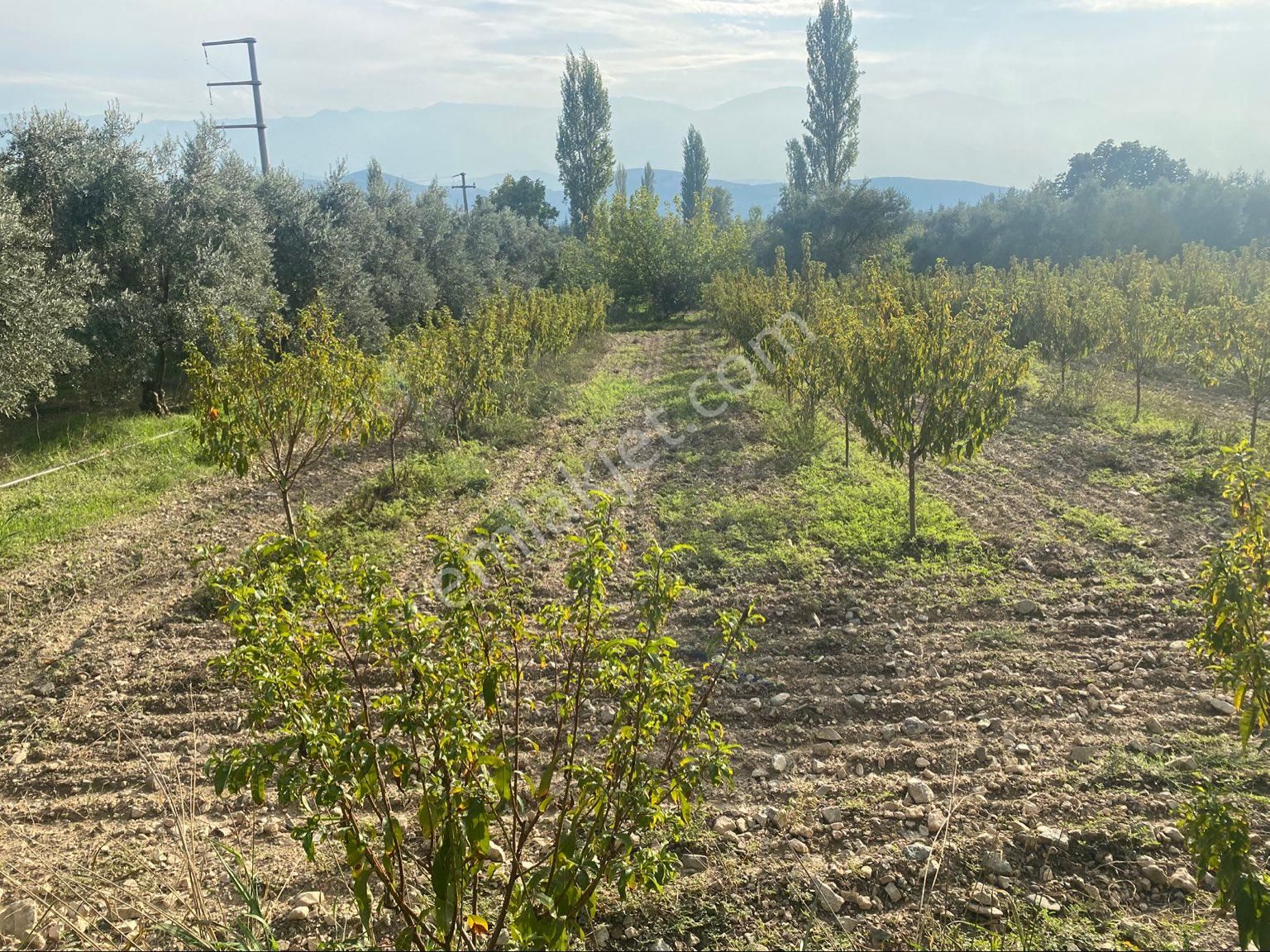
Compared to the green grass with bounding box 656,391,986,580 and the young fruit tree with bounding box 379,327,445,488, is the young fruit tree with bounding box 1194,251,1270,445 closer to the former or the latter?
the green grass with bounding box 656,391,986,580

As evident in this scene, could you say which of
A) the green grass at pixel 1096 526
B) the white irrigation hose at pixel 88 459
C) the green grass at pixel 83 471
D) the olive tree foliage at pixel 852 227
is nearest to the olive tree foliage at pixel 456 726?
the green grass at pixel 83 471

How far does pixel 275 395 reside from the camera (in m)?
7.00

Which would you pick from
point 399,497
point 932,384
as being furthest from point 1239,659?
point 399,497

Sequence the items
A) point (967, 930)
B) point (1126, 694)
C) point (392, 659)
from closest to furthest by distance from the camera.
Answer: point (392, 659)
point (967, 930)
point (1126, 694)

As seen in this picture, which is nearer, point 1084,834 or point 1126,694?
point 1084,834

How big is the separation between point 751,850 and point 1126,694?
2956 mm

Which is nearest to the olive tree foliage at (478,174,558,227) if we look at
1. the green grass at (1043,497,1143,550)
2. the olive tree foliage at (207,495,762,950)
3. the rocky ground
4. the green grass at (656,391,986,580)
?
the green grass at (656,391,986,580)

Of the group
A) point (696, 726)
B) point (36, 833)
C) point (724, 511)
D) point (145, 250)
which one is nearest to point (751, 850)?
point (696, 726)

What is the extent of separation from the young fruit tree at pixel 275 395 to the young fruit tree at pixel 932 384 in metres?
4.95

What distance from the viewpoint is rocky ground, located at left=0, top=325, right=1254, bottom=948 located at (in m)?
3.40

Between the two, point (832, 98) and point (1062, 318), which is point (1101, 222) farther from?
point (1062, 318)

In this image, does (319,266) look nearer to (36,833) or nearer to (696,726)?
(36,833)

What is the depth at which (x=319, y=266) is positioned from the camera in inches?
697

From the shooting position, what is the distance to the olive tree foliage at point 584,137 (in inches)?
1759
